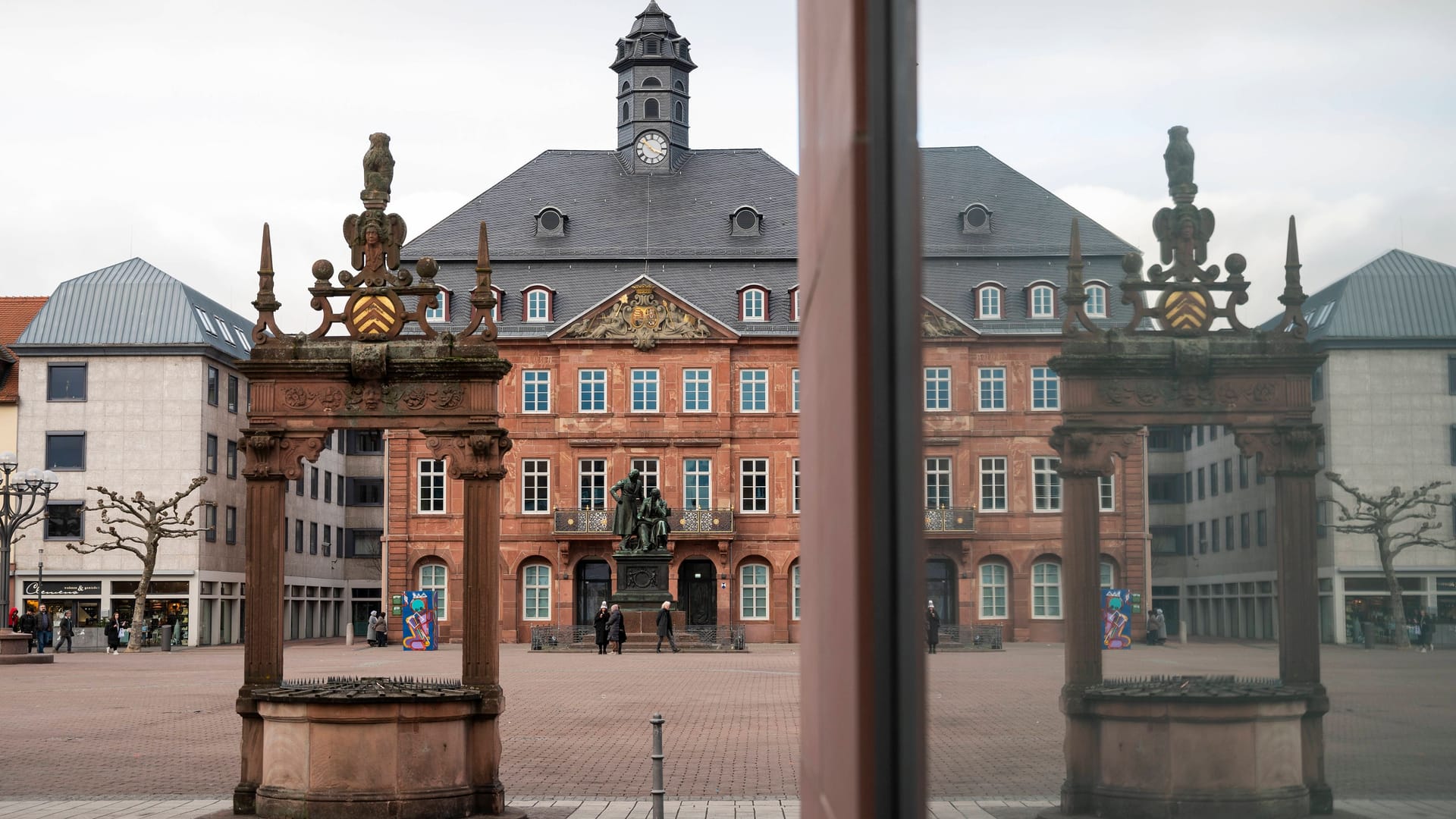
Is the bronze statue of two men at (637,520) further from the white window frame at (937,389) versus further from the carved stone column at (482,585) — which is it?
the white window frame at (937,389)

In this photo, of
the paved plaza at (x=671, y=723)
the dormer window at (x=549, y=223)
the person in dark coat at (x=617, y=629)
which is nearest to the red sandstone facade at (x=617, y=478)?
the dormer window at (x=549, y=223)

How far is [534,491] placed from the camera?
58.1 metres

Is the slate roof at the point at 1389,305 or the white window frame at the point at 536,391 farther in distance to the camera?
the white window frame at the point at 536,391

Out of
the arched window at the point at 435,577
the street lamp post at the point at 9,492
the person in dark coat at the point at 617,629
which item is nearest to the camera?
the street lamp post at the point at 9,492

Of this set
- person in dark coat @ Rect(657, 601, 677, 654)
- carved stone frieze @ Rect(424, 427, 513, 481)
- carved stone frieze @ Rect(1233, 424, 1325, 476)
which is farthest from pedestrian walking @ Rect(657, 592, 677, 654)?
carved stone frieze @ Rect(1233, 424, 1325, 476)

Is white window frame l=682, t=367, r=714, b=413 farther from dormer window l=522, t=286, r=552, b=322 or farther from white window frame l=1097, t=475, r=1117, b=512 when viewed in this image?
white window frame l=1097, t=475, r=1117, b=512

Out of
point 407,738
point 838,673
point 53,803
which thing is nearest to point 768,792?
point 407,738

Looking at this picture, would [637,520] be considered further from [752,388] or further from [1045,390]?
[1045,390]

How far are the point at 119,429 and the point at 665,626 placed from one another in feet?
84.0

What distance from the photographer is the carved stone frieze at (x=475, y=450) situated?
11531 millimetres

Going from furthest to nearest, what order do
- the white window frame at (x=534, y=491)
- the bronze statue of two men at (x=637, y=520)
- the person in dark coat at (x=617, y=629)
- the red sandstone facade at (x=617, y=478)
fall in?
the white window frame at (x=534, y=491) → the red sandstone facade at (x=617, y=478) → the bronze statue of two men at (x=637, y=520) → the person in dark coat at (x=617, y=629)

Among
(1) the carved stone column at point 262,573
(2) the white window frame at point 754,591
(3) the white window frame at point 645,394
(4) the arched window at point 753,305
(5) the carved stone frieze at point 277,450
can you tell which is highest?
(4) the arched window at point 753,305

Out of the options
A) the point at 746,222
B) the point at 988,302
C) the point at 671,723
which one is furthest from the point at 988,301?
the point at 746,222

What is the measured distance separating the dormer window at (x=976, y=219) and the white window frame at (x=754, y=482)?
Result: 56511mm
